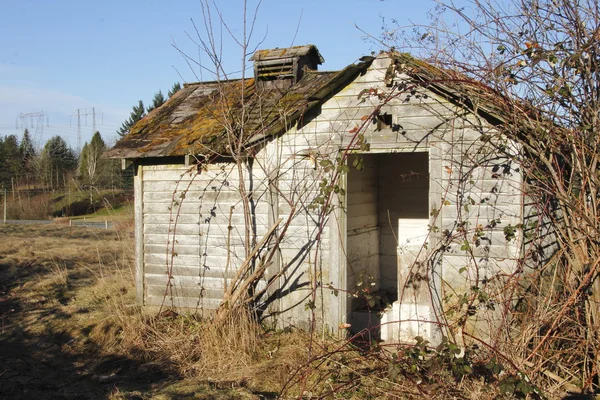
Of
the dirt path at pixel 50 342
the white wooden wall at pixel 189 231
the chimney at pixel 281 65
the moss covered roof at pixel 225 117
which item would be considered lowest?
the dirt path at pixel 50 342

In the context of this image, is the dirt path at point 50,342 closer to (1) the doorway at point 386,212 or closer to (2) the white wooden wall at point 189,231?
(2) the white wooden wall at point 189,231

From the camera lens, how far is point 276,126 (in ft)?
23.7

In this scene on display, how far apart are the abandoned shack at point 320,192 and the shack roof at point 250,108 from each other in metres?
0.03

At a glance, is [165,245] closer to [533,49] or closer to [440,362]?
[440,362]

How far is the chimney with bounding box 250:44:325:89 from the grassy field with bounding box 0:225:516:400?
385 cm

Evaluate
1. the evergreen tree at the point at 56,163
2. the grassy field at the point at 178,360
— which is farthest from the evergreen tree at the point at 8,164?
the grassy field at the point at 178,360

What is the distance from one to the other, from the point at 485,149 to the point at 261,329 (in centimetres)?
359

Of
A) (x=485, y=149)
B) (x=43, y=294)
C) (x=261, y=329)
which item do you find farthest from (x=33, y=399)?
(x=485, y=149)

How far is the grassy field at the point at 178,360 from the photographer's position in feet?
17.8

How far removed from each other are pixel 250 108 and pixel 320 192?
7.06 feet

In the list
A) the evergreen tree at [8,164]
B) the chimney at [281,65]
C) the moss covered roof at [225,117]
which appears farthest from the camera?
the evergreen tree at [8,164]

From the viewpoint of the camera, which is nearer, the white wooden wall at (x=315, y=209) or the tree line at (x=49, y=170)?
the white wooden wall at (x=315, y=209)

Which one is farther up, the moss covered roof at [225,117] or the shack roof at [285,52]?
the shack roof at [285,52]

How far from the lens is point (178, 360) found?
22.2ft
